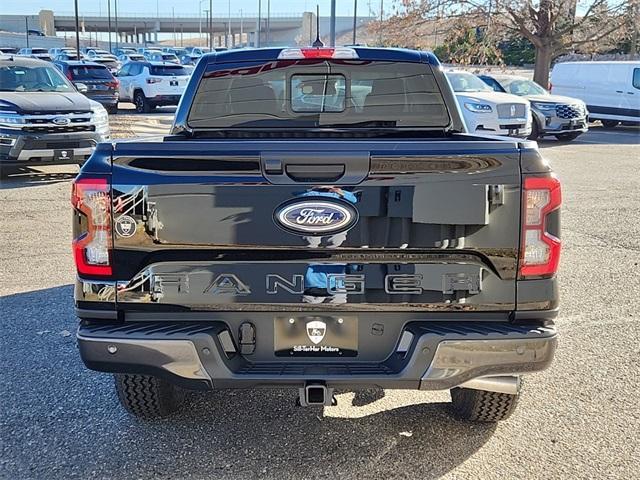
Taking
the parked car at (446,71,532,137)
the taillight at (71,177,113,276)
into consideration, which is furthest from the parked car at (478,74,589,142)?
the taillight at (71,177,113,276)

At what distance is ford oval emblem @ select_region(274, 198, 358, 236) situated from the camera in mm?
2857

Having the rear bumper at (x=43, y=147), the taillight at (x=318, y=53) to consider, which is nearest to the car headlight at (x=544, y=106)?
the rear bumper at (x=43, y=147)

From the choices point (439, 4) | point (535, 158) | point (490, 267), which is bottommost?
point (490, 267)

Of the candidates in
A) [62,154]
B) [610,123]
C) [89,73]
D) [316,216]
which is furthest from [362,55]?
[610,123]

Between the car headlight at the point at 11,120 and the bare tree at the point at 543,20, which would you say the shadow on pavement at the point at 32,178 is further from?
the bare tree at the point at 543,20

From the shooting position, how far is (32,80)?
1212cm

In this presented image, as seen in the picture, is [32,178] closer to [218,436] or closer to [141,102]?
[218,436]

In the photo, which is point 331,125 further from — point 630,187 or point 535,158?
point 630,187

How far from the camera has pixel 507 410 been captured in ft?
11.9

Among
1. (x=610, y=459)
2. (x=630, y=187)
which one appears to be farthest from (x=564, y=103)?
(x=610, y=459)

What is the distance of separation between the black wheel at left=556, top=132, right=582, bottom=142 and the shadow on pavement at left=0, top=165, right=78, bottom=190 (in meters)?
12.7

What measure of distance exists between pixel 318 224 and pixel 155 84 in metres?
21.9

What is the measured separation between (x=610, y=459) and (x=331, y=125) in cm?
232

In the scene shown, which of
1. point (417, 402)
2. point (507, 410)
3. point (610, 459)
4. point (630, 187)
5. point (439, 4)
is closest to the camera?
point (610, 459)
